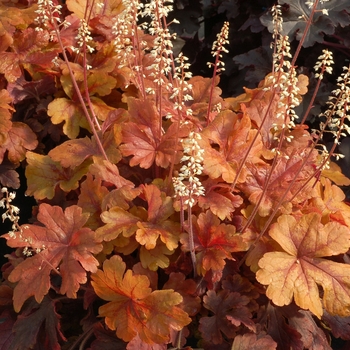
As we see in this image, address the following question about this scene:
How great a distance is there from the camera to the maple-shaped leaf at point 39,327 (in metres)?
1.46

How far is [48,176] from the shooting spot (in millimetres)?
1750

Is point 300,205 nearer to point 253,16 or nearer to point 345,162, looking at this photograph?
point 345,162

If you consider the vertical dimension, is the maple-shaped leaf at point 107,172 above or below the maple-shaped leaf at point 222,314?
above

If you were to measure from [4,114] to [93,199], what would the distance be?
0.53 m

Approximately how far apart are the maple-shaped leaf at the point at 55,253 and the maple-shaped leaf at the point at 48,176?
24 cm

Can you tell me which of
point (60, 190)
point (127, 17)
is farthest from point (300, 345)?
point (127, 17)

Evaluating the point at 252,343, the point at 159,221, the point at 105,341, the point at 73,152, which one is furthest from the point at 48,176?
the point at 252,343

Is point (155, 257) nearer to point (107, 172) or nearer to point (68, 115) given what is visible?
point (107, 172)

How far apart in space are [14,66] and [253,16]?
133cm

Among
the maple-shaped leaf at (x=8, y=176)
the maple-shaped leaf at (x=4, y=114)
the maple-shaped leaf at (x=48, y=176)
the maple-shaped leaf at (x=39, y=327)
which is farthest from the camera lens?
the maple-shaped leaf at (x=8, y=176)

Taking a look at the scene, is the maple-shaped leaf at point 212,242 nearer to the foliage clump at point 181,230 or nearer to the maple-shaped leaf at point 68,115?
the foliage clump at point 181,230

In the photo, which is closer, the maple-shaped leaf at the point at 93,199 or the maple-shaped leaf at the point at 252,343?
the maple-shaped leaf at the point at 252,343

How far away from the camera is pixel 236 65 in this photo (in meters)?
2.88

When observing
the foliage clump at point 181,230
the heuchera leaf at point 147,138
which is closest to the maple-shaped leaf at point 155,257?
the foliage clump at point 181,230
